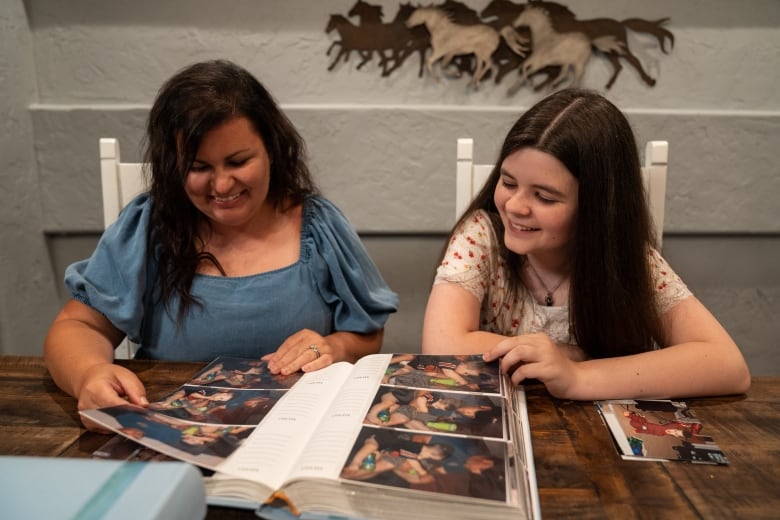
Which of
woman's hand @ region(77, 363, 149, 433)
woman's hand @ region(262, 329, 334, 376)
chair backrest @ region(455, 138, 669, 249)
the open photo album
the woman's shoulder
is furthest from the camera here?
chair backrest @ region(455, 138, 669, 249)

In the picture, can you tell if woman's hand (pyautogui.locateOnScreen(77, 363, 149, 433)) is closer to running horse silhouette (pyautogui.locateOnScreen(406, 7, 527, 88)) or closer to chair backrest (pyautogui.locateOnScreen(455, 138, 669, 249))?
chair backrest (pyautogui.locateOnScreen(455, 138, 669, 249))

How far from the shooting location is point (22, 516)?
1.54 ft

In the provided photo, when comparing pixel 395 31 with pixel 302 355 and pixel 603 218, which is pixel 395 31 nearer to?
pixel 603 218

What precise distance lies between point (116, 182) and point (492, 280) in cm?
84

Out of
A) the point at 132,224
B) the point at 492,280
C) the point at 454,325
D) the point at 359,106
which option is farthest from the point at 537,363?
the point at 359,106

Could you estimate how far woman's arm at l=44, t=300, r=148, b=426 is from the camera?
82cm

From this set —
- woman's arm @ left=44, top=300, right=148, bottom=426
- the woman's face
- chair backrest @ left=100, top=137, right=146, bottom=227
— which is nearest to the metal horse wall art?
chair backrest @ left=100, top=137, right=146, bottom=227

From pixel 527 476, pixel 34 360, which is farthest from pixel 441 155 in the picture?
pixel 527 476

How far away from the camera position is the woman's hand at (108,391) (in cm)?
80

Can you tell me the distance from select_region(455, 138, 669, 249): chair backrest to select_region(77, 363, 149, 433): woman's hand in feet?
2.54

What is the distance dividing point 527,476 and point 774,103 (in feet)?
6.74

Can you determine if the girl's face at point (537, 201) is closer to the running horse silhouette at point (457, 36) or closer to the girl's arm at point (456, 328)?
the girl's arm at point (456, 328)

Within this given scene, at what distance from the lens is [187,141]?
1065 mm

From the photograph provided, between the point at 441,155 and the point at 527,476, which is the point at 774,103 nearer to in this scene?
the point at 441,155
